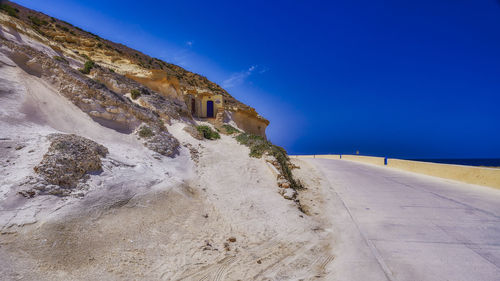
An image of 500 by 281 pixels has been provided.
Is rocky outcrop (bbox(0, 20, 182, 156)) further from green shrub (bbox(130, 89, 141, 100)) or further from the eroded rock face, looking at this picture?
green shrub (bbox(130, 89, 141, 100))

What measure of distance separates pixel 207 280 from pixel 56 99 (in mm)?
7954

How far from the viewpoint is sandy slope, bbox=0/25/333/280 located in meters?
3.08

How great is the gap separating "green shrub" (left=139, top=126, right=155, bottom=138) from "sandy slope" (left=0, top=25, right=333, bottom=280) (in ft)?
1.83

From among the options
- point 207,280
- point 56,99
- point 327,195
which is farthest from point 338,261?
point 56,99

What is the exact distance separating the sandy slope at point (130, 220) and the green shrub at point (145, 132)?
56 cm

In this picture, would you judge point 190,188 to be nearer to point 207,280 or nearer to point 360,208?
point 207,280

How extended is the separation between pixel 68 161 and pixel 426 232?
845 centimetres

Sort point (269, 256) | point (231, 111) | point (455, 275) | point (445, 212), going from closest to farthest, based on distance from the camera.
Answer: point (455, 275)
point (269, 256)
point (445, 212)
point (231, 111)

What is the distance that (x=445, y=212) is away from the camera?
585cm

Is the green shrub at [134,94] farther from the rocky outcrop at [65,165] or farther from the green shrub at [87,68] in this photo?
the rocky outcrop at [65,165]

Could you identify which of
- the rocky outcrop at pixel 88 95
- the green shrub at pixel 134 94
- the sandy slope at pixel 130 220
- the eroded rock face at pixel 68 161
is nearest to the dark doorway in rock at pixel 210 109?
the green shrub at pixel 134 94

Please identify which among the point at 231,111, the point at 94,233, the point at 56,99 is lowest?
the point at 94,233

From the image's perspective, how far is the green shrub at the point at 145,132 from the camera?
7.94m

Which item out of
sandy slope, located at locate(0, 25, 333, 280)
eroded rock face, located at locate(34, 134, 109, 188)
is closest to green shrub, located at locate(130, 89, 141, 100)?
sandy slope, located at locate(0, 25, 333, 280)
